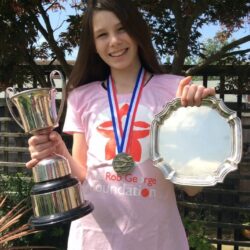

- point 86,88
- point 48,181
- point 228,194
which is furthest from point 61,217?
point 228,194

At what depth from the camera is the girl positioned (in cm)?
140

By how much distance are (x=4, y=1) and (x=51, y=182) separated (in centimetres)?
228

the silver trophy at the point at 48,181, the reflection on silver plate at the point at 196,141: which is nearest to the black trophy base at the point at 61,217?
the silver trophy at the point at 48,181

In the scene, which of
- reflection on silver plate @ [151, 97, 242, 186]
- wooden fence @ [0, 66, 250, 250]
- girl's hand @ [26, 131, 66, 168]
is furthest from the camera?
wooden fence @ [0, 66, 250, 250]

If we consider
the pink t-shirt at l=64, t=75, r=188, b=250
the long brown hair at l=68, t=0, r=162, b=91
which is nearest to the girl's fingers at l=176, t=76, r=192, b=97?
the pink t-shirt at l=64, t=75, r=188, b=250

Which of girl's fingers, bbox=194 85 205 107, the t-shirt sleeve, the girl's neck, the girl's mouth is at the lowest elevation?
the t-shirt sleeve

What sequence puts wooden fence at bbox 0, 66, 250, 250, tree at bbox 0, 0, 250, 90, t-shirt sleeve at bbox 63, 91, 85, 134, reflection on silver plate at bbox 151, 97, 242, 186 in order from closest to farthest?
reflection on silver plate at bbox 151, 97, 242, 186 → t-shirt sleeve at bbox 63, 91, 85, 134 → tree at bbox 0, 0, 250, 90 → wooden fence at bbox 0, 66, 250, 250

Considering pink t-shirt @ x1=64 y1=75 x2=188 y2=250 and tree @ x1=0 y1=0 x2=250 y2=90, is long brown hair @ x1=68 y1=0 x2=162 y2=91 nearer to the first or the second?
pink t-shirt @ x1=64 y1=75 x2=188 y2=250

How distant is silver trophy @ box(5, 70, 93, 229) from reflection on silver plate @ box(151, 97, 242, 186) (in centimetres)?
27

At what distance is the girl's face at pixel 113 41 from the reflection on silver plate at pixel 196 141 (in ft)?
0.80

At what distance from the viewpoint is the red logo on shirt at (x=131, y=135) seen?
55.7 inches

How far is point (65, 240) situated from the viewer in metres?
3.85

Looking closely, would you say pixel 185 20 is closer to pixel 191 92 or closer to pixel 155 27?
pixel 155 27

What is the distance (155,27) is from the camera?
3.68 m
